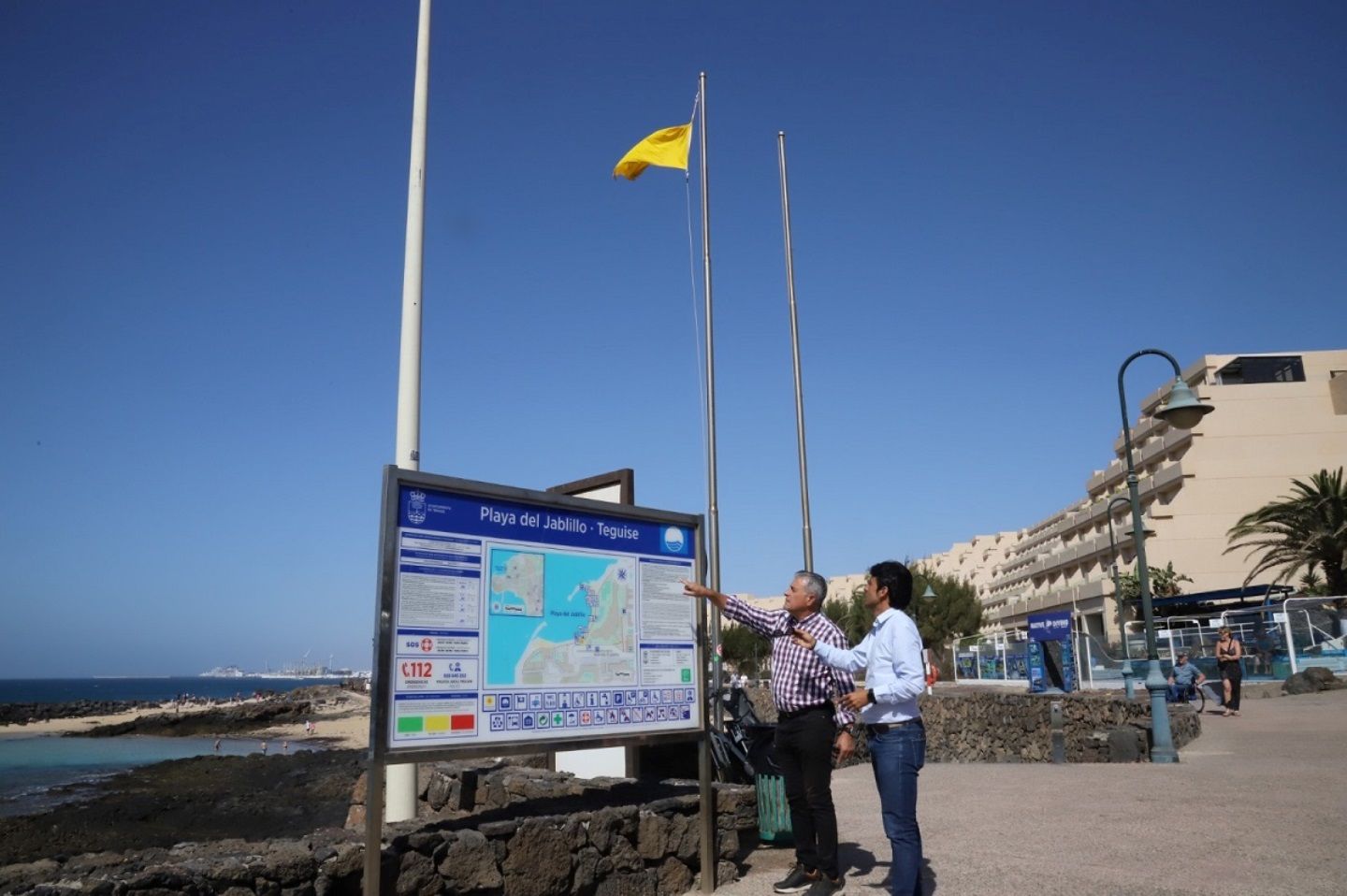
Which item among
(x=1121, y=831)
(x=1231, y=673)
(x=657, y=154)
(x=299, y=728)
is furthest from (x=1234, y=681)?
(x=299, y=728)

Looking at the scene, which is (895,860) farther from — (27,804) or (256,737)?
(256,737)

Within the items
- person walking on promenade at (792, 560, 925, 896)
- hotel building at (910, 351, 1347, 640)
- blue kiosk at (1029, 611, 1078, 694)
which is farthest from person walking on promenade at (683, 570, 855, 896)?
hotel building at (910, 351, 1347, 640)

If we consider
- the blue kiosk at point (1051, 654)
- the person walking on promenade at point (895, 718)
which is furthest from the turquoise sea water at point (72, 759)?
the blue kiosk at point (1051, 654)

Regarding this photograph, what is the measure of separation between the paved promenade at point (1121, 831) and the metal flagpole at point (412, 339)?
2.37 metres

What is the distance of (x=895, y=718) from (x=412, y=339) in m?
4.75

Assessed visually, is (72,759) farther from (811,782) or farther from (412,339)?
(811,782)

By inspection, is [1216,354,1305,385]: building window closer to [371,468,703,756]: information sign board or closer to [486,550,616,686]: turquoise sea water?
[371,468,703,756]: information sign board

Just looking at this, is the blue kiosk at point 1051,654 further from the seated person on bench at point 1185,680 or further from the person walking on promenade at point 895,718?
the person walking on promenade at point 895,718

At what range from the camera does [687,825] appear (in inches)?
229

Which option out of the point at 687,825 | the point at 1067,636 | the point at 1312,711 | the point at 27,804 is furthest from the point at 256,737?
the point at 687,825

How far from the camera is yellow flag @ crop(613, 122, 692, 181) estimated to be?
16656 millimetres

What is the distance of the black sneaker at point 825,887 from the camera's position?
5.38 m

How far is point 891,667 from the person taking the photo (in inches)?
189

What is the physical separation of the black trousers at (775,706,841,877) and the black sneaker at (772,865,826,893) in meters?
0.06
